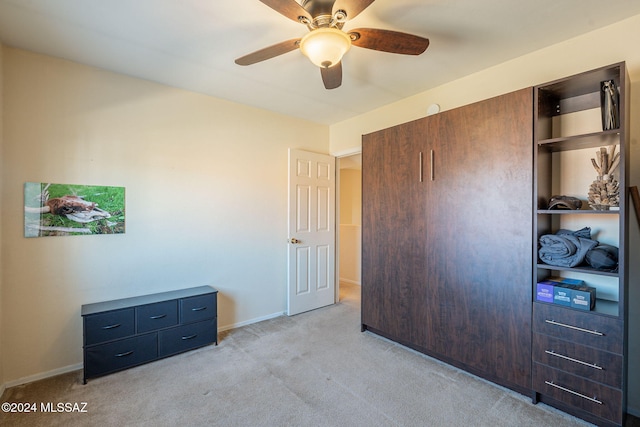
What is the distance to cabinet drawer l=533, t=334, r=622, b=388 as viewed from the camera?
170 centimetres

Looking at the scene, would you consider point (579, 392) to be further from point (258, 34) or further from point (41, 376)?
point (41, 376)

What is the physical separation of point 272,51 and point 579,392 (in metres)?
2.85

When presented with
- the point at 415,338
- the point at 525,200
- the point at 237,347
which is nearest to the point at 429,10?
the point at 525,200

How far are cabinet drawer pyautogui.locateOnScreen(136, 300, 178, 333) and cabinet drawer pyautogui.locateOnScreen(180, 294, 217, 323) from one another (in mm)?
69

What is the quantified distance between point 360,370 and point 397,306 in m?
0.71

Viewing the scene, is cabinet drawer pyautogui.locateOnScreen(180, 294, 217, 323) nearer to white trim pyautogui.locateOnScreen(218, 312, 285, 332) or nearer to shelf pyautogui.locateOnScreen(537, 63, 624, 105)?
white trim pyautogui.locateOnScreen(218, 312, 285, 332)

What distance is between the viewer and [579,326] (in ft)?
5.98

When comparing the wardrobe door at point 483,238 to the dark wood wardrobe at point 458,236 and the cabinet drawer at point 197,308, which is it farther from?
the cabinet drawer at point 197,308

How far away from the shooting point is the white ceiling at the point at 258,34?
6.00 feet

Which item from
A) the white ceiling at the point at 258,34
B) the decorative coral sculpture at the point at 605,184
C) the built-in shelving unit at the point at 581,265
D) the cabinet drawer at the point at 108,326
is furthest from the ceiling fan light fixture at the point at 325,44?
the cabinet drawer at the point at 108,326

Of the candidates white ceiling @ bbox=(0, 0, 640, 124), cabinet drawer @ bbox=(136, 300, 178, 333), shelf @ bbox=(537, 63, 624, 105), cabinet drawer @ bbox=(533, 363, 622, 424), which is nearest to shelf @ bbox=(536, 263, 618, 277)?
cabinet drawer @ bbox=(533, 363, 622, 424)

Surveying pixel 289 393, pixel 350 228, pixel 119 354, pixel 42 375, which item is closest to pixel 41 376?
pixel 42 375

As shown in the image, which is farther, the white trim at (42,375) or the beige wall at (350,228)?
the beige wall at (350,228)

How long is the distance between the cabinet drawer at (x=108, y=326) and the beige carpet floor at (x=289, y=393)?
33cm
